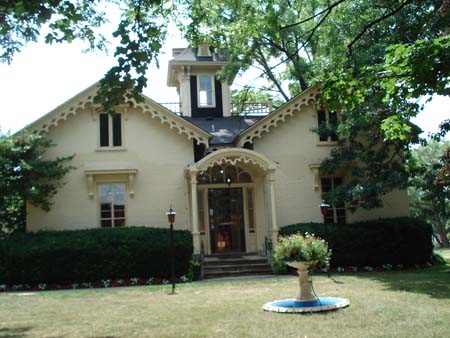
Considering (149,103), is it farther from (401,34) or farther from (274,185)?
(401,34)

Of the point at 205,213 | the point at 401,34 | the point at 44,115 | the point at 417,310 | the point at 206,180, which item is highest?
the point at 401,34

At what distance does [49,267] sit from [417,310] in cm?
1142

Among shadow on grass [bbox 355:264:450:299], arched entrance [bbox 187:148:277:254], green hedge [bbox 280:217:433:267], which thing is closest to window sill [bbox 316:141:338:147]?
arched entrance [bbox 187:148:277:254]

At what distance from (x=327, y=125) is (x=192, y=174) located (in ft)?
18.9

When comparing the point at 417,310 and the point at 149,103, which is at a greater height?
the point at 149,103

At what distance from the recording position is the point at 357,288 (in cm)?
1270

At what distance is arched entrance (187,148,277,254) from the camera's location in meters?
20.1

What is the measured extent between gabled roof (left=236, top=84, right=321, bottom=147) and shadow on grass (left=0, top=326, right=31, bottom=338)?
40.3ft

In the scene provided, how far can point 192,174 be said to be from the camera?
18.0m

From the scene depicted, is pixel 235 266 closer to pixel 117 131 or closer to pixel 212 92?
pixel 117 131

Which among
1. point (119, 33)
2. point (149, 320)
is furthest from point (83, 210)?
point (119, 33)

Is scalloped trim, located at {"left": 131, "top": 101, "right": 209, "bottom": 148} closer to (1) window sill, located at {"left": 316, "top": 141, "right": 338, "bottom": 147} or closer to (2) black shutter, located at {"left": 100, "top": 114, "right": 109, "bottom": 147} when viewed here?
(2) black shutter, located at {"left": 100, "top": 114, "right": 109, "bottom": 147}

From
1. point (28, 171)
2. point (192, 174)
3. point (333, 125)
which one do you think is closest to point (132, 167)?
point (192, 174)

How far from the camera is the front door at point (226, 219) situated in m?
20.2
